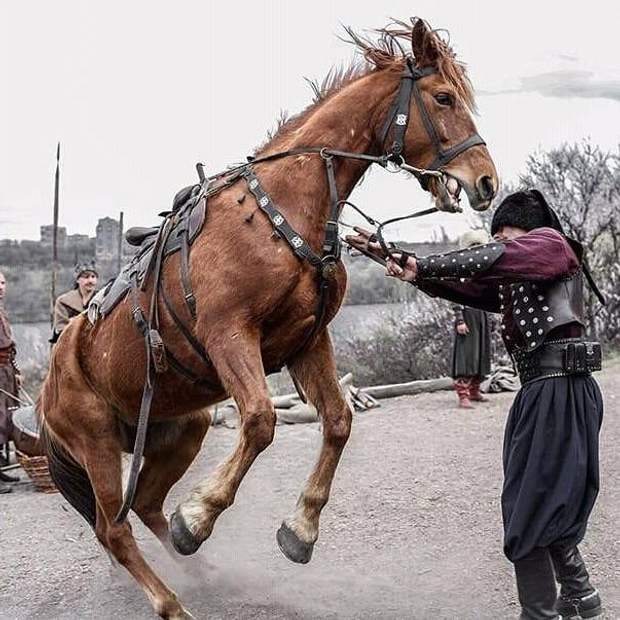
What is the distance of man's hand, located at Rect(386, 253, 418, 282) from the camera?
3809 mm

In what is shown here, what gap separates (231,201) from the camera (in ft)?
13.4

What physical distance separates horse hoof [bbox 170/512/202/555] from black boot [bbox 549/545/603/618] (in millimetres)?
1507

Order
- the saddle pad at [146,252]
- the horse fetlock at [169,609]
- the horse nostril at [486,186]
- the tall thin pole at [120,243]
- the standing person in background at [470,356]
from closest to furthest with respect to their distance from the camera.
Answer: the horse nostril at [486,186] < the saddle pad at [146,252] < the horse fetlock at [169,609] < the standing person in background at [470,356] < the tall thin pole at [120,243]

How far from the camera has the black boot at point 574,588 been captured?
395cm

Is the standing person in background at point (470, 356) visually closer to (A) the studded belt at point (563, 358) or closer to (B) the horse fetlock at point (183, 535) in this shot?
(A) the studded belt at point (563, 358)

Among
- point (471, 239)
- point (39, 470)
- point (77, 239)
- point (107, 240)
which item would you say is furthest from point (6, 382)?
point (107, 240)

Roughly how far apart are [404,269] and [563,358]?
73cm

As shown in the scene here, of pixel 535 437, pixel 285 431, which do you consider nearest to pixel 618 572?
pixel 535 437

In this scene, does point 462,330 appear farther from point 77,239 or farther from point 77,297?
point 77,239

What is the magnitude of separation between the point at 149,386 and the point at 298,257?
3.08ft

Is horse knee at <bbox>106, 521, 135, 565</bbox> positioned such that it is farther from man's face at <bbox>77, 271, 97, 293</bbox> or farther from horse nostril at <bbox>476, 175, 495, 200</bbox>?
man's face at <bbox>77, 271, 97, 293</bbox>

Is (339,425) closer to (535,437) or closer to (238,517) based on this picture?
(535,437)

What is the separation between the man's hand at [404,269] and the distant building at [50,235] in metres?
10.1

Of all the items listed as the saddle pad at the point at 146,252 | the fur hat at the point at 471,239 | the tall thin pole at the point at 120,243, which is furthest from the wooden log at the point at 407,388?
the saddle pad at the point at 146,252
